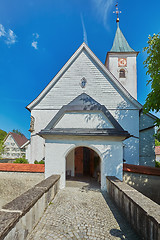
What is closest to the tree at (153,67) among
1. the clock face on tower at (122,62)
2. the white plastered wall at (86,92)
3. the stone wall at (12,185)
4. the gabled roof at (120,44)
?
the white plastered wall at (86,92)

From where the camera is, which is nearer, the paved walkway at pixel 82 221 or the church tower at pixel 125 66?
the paved walkway at pixel 82 221

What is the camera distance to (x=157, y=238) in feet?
7.86

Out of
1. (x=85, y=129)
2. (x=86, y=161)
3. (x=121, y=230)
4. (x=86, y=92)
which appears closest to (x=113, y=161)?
(x=85, y=129)

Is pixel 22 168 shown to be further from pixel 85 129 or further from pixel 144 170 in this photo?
pixel 144 170

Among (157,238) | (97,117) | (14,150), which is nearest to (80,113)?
(97,117)

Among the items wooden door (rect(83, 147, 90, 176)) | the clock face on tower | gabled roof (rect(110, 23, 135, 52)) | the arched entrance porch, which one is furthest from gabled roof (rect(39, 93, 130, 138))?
gabled roof (rect(110, 23, 135, 52))

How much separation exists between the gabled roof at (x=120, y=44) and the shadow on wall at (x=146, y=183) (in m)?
16.2

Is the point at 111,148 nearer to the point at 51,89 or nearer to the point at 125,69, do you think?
the point at 51,89

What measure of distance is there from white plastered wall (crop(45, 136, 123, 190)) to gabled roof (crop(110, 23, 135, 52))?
1559 centimetres

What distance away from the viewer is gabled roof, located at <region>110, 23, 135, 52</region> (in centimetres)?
1769

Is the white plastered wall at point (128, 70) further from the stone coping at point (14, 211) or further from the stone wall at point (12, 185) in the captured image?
the stone coping at point (14, 211)

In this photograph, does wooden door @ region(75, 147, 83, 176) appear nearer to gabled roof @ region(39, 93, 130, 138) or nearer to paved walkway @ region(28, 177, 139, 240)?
gabled roof @ region(39, 93, 130, 138)

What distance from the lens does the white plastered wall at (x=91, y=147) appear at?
6891 millimetres

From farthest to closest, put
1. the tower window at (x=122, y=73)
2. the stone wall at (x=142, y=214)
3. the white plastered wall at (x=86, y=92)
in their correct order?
the tower window at (x=122, y=73) < the white plastered wall at (x=86, y=92) < the stone wall at (x=142, y=214)
